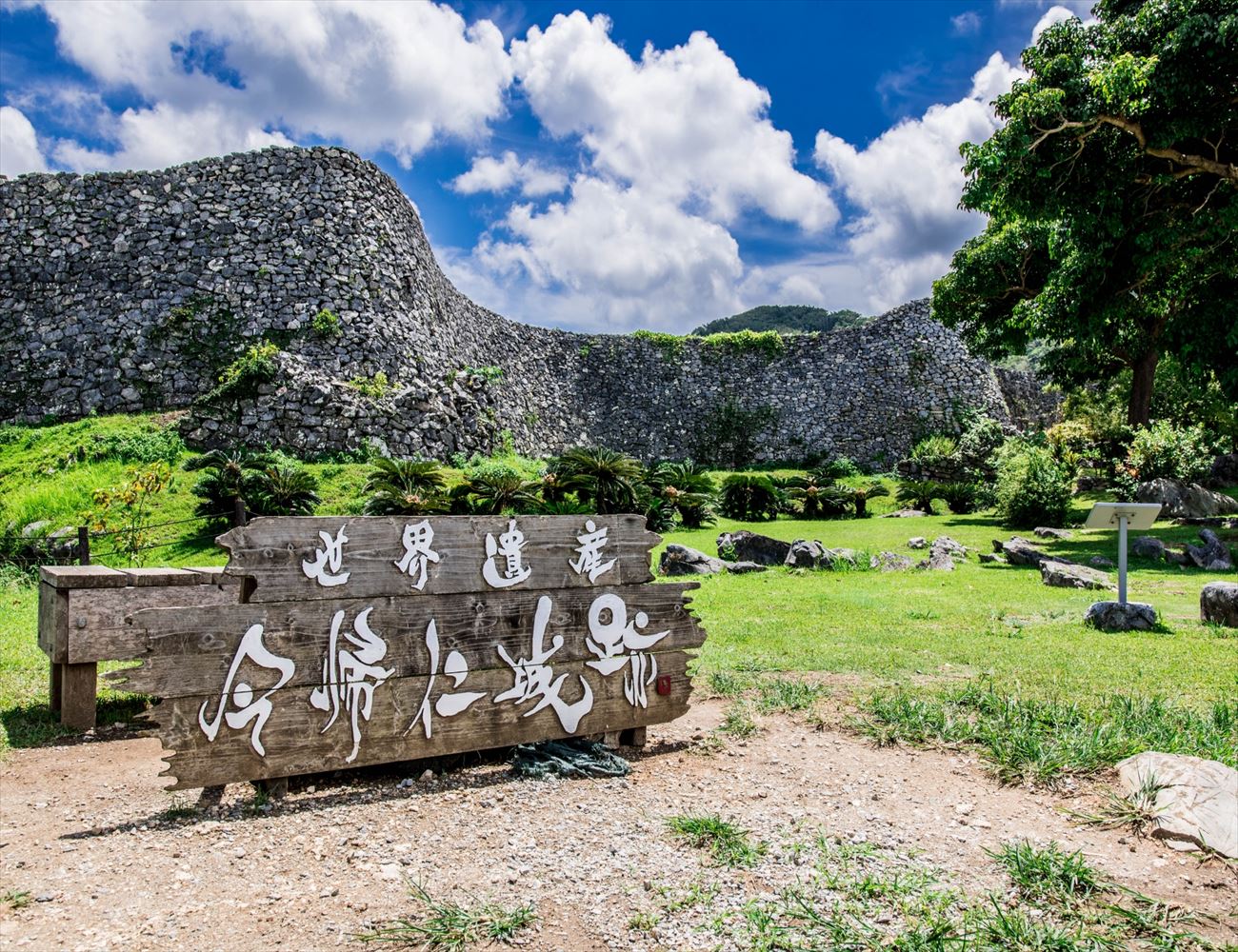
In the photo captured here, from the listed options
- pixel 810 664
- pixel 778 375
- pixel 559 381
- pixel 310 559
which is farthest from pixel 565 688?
pixel 778 375

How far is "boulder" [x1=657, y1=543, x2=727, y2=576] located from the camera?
11680mm

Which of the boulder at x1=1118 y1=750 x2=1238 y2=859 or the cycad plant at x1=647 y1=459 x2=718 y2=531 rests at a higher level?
the cycad plant at x1=647 y1=459 x2=718 y2=531

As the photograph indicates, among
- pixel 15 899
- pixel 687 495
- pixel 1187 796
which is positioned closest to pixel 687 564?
pixel 687 495

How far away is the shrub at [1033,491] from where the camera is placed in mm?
16172

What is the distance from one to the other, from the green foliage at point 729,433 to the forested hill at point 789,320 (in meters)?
21.5

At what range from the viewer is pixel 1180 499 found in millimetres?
16328

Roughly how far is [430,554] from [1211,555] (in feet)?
40.5

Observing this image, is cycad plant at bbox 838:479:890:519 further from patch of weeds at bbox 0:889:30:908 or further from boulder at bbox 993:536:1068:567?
patch of weeds at bbox 0:889:30:908

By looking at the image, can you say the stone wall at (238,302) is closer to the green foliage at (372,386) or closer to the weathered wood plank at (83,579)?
the green foliage at (372,386)

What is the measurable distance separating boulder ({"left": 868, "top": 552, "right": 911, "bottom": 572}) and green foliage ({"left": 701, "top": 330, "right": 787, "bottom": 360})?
19862 millimetres

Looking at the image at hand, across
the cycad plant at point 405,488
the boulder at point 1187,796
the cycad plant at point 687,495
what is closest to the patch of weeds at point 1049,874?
the boulder at point 1187,796

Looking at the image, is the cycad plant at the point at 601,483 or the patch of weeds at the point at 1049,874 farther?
the cycad plant at the point at 601,483

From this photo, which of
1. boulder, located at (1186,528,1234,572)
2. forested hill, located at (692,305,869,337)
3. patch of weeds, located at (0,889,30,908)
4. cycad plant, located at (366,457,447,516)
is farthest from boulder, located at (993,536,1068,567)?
forested hill, located at (692,305,869,337)

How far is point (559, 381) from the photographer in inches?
1155
